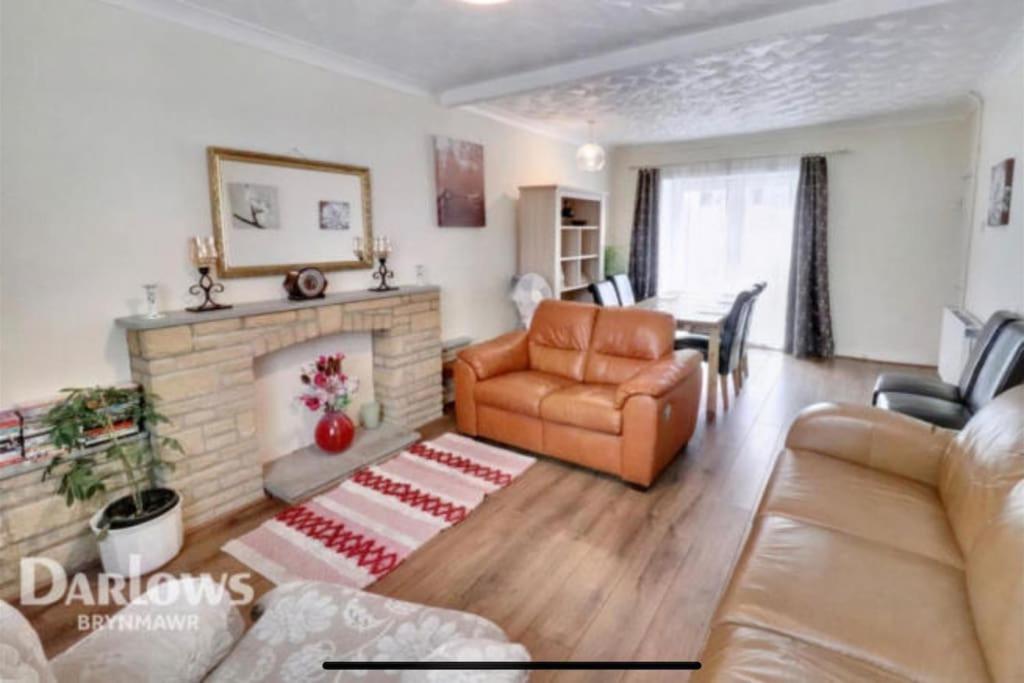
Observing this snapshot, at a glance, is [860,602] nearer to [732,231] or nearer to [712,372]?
[712,372]

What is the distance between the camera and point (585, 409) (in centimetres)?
301

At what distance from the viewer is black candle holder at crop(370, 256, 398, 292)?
3580mm

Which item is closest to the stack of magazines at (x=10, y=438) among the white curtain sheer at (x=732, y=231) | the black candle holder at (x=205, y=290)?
the black candle holder at (x=205, y=290)

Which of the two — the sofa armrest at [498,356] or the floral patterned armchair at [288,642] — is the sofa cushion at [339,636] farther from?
the sofa armrest at [498,356]

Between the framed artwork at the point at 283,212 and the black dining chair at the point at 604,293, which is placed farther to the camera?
the black dining chair at the point at 604,293

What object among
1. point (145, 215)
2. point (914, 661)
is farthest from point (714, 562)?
point (145, 215)

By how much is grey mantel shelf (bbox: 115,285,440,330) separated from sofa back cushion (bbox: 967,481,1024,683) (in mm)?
2977

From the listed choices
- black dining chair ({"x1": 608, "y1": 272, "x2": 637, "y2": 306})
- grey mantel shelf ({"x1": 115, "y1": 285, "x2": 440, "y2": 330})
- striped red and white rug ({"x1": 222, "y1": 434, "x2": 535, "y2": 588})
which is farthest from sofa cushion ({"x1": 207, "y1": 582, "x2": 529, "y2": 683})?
black dining chair ({"x1": 608, "y1": 272, "x2": 637, "y2": 306})

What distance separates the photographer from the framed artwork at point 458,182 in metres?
4.09

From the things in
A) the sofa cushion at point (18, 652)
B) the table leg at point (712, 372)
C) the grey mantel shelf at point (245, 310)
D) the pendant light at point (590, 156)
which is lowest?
the table leg at point (712, 372)

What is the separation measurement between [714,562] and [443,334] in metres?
2.74

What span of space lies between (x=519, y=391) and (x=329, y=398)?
1178 mm

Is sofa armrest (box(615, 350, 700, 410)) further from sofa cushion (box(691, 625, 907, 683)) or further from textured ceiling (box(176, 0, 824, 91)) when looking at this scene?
textured ceiling (box(176, 0, 824, 91))

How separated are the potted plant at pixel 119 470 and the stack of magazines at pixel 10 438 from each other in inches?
4.6
